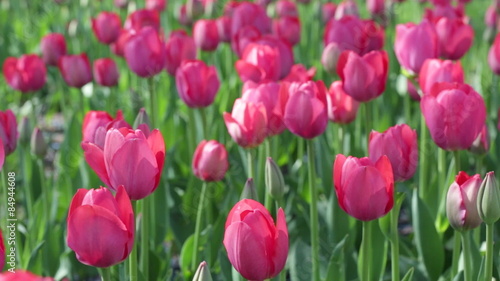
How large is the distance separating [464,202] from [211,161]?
594 millimetres

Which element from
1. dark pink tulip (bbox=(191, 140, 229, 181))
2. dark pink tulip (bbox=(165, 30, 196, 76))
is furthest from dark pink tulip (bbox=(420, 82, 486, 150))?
dark pink tulip (bbox=(165, 30, 196, 76))

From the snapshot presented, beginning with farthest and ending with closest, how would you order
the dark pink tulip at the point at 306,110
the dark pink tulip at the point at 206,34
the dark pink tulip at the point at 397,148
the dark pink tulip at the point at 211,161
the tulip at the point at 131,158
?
1. the dark pink tulip at the point at 206,34
2. the dark pink tulip at the point at 211,161
3. the dark pink tulip at the point at 306,110
4. the dark pink tulip at the point at 397,148
5. the tulip at the point at 131,158

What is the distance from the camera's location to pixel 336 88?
1.98m

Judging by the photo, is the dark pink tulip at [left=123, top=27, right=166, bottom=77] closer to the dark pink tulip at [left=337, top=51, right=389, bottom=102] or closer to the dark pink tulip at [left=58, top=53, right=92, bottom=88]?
the dark pink tulip at [left=58, top=53, right=92, bottom=88]

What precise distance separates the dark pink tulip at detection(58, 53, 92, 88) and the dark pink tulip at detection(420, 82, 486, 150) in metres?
1.31

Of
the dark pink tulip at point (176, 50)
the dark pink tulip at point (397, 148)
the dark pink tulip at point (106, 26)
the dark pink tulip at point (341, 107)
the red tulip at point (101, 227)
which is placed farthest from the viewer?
the dark pink tulip at point (106, 26)

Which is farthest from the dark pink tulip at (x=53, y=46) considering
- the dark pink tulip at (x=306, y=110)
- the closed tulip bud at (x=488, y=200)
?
the closed tulip bud at (x=488, y=200)

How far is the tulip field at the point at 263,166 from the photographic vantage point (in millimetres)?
1258

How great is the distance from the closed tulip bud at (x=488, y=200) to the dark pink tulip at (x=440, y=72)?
56cm

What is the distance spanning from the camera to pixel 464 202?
1318mm

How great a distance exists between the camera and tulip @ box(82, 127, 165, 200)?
1.24 metres

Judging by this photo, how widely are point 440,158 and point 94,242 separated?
3.70 ft

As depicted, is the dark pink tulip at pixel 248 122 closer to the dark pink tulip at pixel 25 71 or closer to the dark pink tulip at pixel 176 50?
the dark pink tulip at pixel 176 50

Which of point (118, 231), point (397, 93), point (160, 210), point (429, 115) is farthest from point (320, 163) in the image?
point (118, 231)
